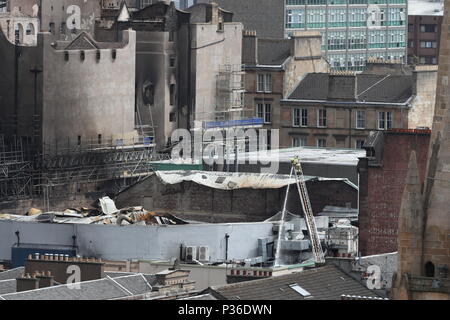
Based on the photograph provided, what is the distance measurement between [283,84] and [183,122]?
9.64 metres

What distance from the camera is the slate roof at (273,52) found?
133 meters

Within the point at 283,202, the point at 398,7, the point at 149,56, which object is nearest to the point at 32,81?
the point at 149,56

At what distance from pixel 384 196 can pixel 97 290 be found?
20.8 metres

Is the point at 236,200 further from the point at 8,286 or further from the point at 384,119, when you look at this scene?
the point at 384,119

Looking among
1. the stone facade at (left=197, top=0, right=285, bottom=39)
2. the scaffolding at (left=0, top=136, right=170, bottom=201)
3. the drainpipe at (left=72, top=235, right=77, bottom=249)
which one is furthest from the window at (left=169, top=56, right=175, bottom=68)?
the stone facade at (left=197, top=0, right=285, bottom=39)

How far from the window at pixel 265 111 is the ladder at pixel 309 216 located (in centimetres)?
3998

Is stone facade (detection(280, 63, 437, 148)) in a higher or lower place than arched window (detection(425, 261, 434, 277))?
lower

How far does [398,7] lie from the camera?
592 ft

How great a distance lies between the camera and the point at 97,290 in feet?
199

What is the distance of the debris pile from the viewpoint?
86.5m

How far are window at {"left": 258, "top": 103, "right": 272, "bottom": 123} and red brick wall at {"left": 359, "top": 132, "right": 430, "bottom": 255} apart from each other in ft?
167

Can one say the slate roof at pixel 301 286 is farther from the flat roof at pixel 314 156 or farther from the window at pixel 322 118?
the window at pixel 322 118

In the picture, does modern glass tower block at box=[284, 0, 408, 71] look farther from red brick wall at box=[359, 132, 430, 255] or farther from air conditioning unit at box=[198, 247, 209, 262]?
red brick wall at box=[359, 132, 430, 255]
